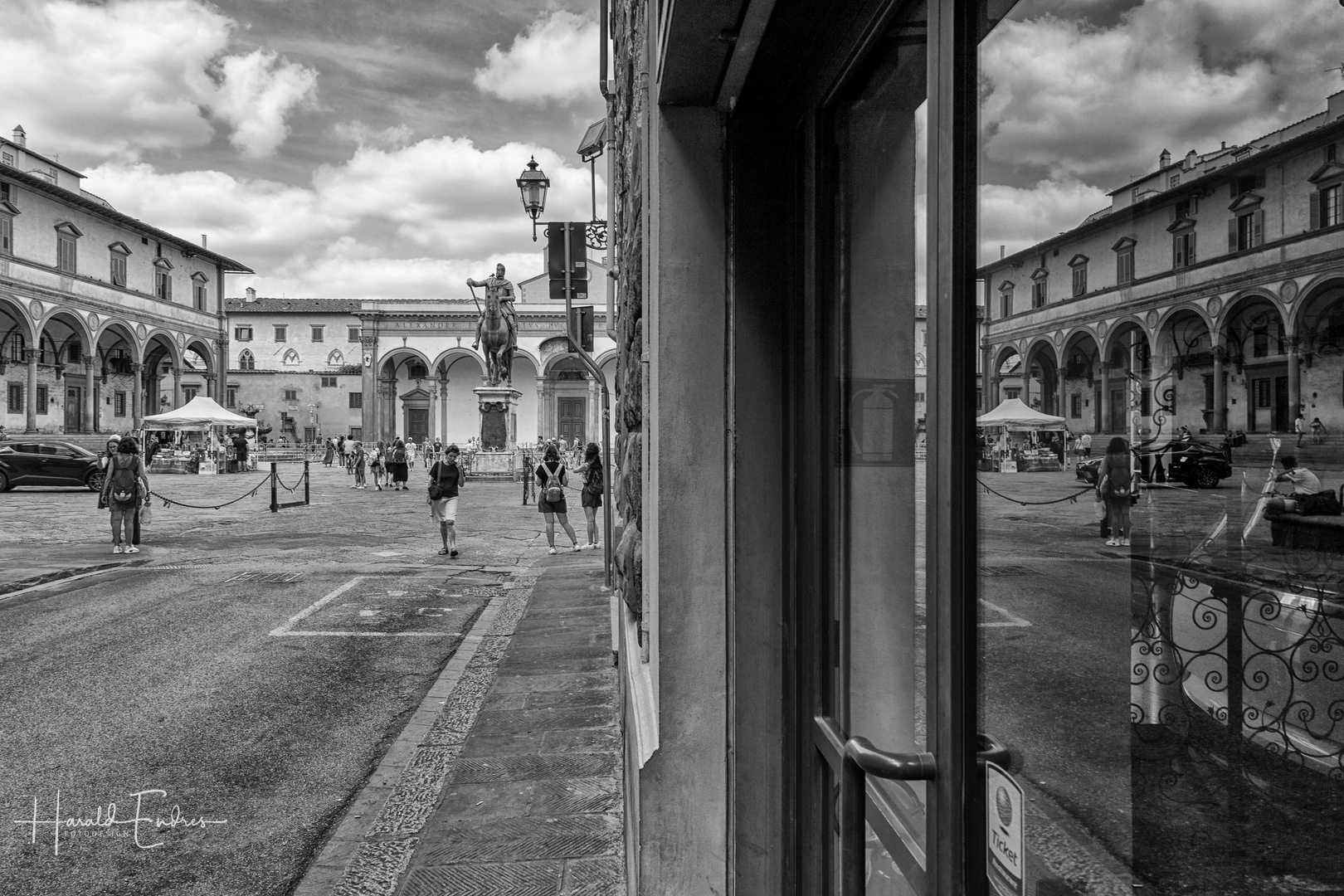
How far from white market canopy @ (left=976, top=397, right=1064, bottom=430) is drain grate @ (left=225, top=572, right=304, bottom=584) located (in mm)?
9300

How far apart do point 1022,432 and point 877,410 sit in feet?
1.07

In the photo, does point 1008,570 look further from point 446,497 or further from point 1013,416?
point 446,497

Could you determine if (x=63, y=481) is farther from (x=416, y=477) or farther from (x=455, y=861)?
(x=455, y=861)

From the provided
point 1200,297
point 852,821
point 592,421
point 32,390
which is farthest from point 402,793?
point 592,421

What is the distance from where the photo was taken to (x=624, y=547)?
3.08 m

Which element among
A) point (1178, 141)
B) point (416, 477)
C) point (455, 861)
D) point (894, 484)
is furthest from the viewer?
point (416, 477)

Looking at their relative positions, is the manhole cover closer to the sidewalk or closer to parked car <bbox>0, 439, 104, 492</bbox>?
the sidewalk

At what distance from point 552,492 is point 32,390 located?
104 feet

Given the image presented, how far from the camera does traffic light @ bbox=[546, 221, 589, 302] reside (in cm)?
948

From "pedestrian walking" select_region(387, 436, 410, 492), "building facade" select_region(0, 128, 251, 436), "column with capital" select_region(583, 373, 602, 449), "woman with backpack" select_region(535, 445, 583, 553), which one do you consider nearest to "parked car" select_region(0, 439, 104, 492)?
"pedestrian walking" select_region(387, 436, 410, 492)

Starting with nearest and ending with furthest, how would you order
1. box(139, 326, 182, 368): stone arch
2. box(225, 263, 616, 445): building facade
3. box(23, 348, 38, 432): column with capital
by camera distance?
box(23, 348, 38, 432): column with capital, box(139, 326, 182, 368): stone arch, box(225, 263, 616, 445): building facade

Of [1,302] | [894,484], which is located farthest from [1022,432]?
[1,302]

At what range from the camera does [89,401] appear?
37.4m

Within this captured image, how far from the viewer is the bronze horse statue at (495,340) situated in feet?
98.2
